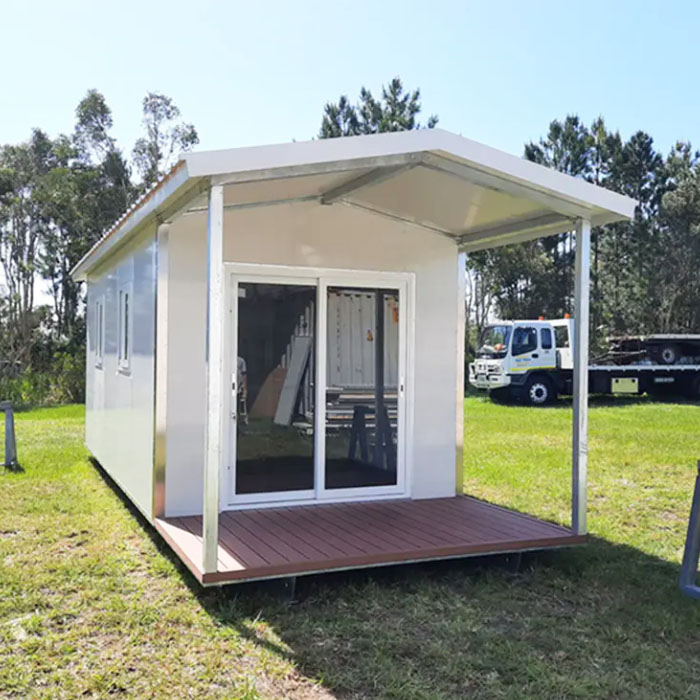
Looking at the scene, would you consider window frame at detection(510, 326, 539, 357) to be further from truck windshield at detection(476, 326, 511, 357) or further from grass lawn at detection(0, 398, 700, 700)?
grass lawn at detection(0, 398, 700, 700)

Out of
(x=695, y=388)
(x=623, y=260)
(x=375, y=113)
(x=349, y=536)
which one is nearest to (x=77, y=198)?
(x=375, y=113)

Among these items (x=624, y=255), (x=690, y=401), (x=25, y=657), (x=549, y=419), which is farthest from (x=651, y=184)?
(x=25, y=657)

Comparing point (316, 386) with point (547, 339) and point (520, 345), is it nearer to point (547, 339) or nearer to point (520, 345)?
point (520, 345)

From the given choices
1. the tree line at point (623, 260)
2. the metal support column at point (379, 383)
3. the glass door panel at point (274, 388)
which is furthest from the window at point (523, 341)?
the glass door panel at point (274, 388)

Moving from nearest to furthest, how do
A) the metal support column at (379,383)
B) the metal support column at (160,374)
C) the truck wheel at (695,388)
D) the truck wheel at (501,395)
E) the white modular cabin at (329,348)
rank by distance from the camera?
1. the white modular cabin at (329,348)
2. the metal support column at (160,374)
3. the metal support column at (379,383)
4. the truck wheel at (501,395)
5. the truck wheel at (695,388)

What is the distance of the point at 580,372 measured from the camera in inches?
184

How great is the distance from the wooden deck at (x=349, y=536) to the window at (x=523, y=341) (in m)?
10.5

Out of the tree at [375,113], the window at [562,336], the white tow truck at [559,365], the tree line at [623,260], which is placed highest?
the tree at [375,113]

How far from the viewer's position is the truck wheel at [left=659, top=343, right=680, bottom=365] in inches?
689

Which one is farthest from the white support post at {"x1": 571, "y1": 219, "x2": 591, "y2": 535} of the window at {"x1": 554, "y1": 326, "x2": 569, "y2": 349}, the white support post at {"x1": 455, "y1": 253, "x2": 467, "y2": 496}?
the window at {"x1": 554, "y1": 326, "x2": 569, "y2": 349}

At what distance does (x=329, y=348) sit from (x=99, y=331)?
3.51 m

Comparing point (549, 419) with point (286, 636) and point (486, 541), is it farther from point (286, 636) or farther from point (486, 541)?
point (286, 636)

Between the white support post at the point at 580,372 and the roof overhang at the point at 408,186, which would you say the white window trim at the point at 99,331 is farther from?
the white support post at the point at 580,372

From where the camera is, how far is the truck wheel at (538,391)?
15.8 metres
